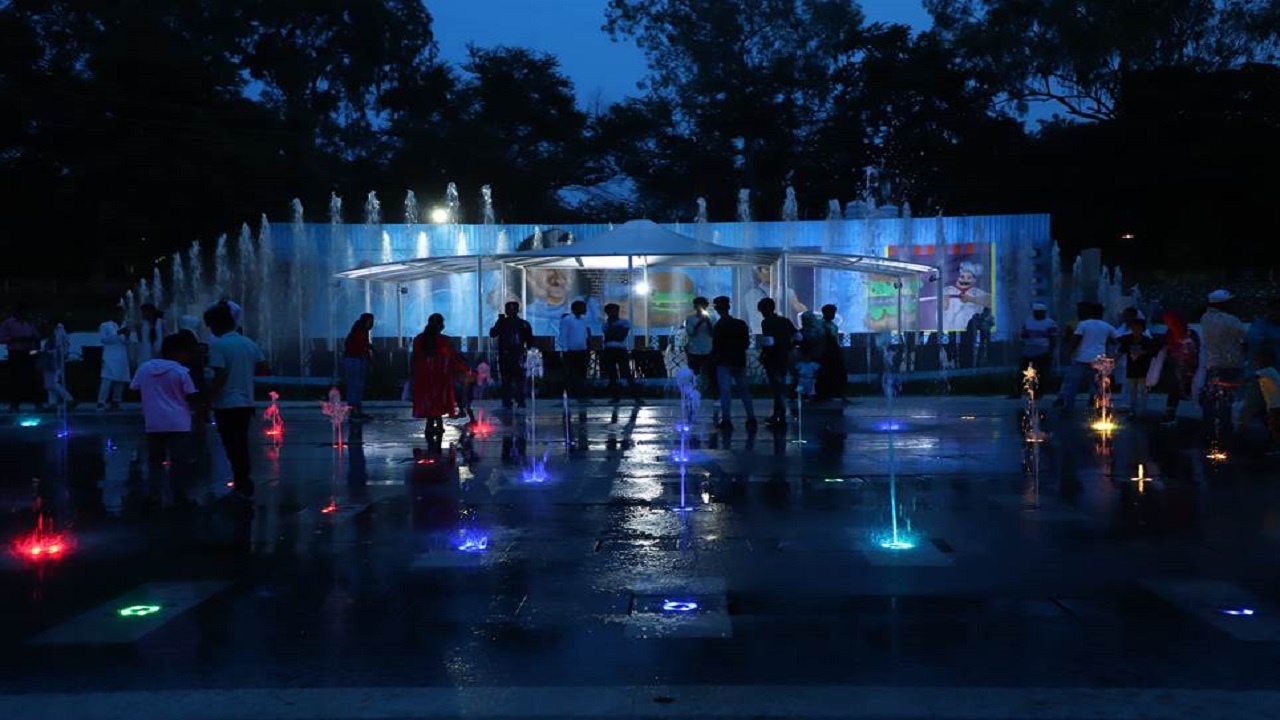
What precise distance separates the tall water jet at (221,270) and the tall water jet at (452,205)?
23.7ft

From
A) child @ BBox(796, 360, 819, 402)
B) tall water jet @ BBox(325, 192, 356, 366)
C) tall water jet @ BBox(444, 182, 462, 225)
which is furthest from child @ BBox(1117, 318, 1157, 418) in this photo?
tall water jet @ BBox(444, 182, 462, 225)

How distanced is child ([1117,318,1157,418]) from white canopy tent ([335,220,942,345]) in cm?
792

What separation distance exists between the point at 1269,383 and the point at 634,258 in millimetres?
16011

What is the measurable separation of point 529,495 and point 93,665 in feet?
18.1

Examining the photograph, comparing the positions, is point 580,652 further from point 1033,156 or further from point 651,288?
point 1033,156

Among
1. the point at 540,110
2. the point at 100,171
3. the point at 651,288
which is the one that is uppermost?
the point at 540,110

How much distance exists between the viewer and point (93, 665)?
6.09 m

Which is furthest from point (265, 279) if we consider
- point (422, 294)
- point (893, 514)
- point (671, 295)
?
point (893, 514)

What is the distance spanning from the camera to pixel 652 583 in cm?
774

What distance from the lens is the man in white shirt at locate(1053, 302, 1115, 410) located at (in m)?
18.3

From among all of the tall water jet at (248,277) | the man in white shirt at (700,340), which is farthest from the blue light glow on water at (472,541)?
the tall water jet at (248,277)

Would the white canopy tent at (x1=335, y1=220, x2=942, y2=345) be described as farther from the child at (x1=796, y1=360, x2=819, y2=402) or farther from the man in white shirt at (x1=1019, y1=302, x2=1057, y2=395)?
the man in white shirt at (x1=1019, y1=302, x2=1057, y2=395)

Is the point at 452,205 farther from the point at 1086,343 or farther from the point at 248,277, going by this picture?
the point at 1086,343

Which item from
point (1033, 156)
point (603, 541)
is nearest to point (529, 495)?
point (603, 541)
